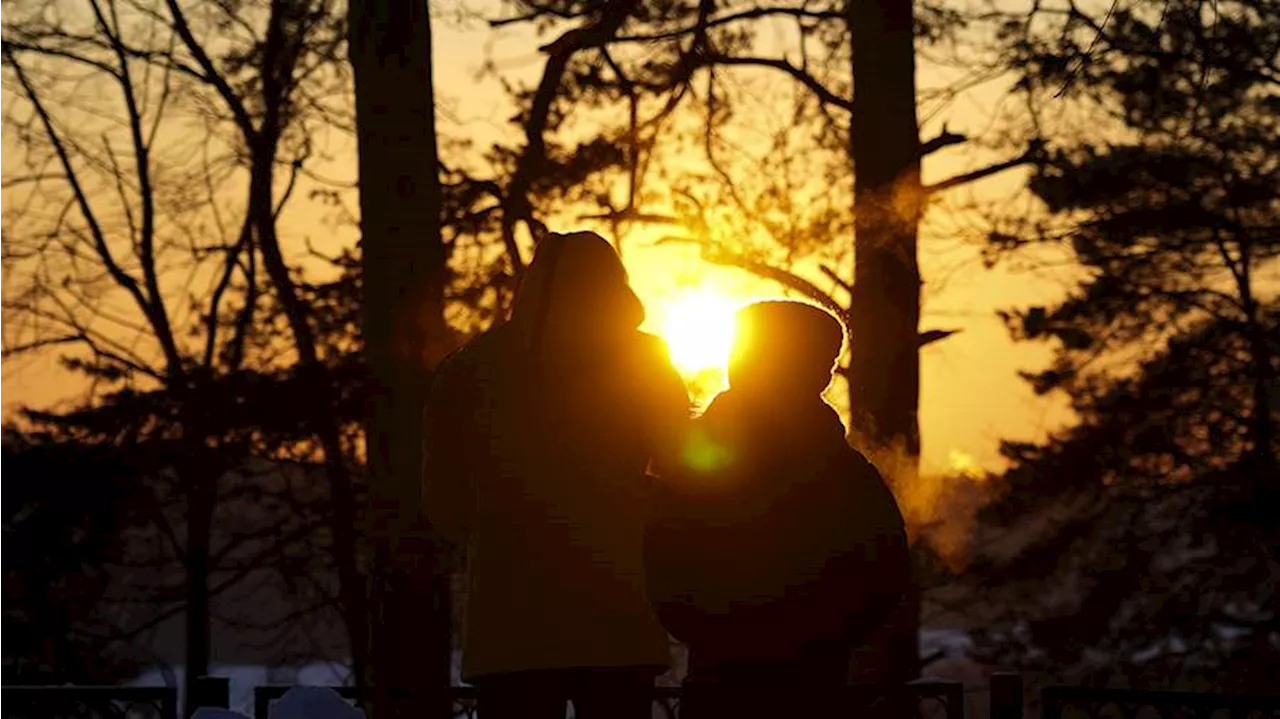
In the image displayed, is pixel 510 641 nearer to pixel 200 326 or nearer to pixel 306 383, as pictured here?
pixel 306 383

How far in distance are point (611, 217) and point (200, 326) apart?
33.0 ft

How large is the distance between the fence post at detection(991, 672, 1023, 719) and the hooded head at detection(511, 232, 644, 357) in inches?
162

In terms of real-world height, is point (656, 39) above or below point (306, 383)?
above

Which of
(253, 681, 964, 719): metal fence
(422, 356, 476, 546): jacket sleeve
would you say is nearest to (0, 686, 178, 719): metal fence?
(253, 681, 964, 719): metal fence

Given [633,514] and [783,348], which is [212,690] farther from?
[783,348]

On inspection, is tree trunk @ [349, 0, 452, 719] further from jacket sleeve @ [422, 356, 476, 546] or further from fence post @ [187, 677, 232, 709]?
jacket sleeve @ [422, 356, 476, 546]

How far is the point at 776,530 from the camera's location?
4.09 metres

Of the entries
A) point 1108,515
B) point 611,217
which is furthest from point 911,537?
point 1108,515

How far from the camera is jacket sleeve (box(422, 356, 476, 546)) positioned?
4602 millimetres

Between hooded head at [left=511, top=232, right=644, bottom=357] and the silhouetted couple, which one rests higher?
hooded head at [left=511, top=232, right=644, bottom=357]

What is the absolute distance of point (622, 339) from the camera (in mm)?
4555

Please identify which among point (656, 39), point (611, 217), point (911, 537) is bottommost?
point (911, 537)

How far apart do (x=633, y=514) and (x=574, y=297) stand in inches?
21.1

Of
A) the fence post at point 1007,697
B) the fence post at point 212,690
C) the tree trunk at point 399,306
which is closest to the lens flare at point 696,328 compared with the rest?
the tree trunk at point 399,306
